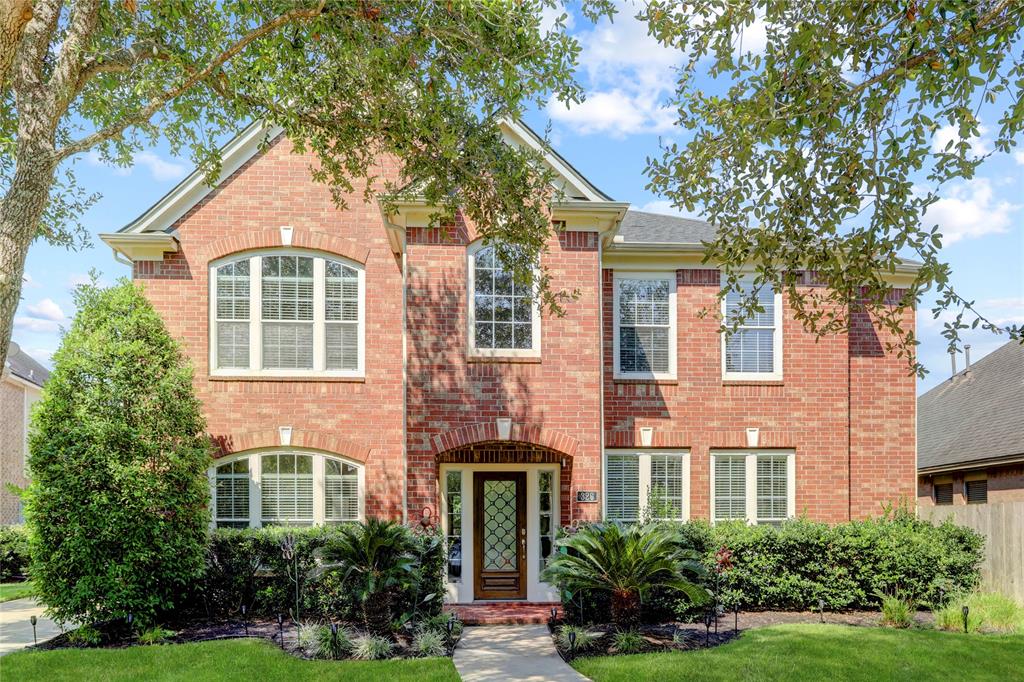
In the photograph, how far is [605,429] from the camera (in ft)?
46.4

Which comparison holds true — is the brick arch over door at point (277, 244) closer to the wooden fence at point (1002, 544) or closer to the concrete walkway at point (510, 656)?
the concrete walkway at point (510, 656)

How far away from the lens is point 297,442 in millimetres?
13258

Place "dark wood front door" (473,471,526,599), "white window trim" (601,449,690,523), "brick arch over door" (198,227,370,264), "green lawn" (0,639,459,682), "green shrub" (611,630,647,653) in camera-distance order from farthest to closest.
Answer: "white window trim" (601,449,690,523) → "dark wood front door" (473,471,526,599) → "brick arch over door" (198,227,370,264) → "green shrub" (611,630,647,653) → "green lawn" (0,639,459,682)

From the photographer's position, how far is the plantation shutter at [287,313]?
1342 centimetres

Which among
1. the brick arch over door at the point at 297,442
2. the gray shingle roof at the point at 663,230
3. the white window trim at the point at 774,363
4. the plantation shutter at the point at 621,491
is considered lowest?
the plantation shutter at the point at 621,491

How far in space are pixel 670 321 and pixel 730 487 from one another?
10.5 feet

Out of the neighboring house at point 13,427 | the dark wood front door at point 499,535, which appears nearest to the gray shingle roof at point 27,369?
the neighboring house at point 13,427

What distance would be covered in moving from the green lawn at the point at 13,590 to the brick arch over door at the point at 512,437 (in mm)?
7638

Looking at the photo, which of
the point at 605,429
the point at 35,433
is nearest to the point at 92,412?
the point at 35,433

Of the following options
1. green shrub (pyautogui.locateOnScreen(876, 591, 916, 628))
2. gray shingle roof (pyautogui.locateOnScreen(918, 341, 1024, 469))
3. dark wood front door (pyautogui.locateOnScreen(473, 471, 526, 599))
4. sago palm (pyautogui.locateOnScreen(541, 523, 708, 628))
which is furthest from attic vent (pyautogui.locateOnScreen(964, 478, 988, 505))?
sago palm (pyautogui.locateOnScreen(541, 523, 708, 628))

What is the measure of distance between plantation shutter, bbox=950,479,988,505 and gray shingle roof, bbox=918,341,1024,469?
633mm

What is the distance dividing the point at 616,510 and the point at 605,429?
4.81 feet

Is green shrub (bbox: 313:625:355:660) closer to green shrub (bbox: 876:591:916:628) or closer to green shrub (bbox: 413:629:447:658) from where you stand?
green shrub (bbox: 413:629:447:658)

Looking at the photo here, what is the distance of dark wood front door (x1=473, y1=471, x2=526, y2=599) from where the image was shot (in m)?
13.5
